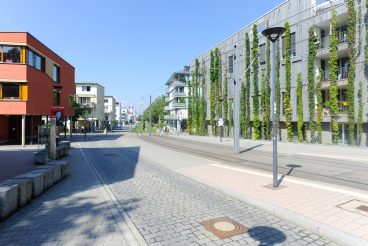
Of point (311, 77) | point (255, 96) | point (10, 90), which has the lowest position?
point (10, 90)

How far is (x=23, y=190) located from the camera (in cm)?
738

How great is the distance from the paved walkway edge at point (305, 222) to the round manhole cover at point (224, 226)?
126cm

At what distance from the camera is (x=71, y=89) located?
4453 cm

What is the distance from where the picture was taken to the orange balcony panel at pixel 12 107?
84.9ft

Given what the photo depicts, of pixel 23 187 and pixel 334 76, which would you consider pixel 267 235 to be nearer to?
pixel 23 187

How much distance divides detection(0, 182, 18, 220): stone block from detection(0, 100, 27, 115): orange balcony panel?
2172 centimetres

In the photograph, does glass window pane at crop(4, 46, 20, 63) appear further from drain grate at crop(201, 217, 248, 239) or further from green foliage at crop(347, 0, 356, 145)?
green foliage at crop(347, 0, 356, 145)

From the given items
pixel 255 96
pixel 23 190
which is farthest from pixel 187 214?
pixel 255 96

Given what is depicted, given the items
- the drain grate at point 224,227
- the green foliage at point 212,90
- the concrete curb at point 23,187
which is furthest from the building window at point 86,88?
the drain grate at point 224,227

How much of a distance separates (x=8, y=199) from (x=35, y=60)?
2668 centimetres

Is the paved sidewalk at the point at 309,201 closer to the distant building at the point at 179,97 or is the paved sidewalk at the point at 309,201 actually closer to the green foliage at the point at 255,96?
the green foliage at the point at 255,96

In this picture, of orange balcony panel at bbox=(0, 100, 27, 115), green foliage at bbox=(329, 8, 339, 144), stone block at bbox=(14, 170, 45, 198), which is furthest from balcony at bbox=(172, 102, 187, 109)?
stone block at bbox=(14, 170, 45, 198)

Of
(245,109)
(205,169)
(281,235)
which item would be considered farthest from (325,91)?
(281,235)

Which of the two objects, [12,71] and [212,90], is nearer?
[12,71]
